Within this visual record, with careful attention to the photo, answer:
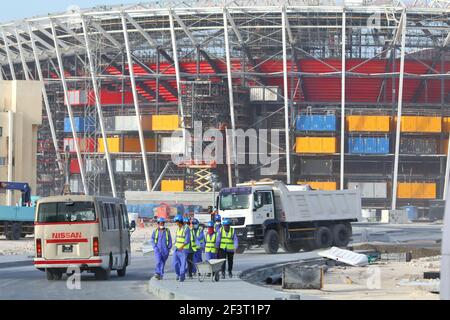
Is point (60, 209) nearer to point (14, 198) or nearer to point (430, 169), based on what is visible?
point (14, 198)

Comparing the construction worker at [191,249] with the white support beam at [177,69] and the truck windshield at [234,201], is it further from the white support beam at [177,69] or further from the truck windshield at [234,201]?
the white support beam at [177,69]

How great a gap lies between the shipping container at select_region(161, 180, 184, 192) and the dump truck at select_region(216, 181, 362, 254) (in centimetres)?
5602

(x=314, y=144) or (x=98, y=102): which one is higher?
(x=98, y=102)

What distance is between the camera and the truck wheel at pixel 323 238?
172 feet

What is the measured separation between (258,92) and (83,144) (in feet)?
68.7

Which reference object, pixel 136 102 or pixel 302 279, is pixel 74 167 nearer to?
pixel 136 102

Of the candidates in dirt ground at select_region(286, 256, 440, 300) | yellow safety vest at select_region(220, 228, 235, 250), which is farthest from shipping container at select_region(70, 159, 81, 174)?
yellow safety vest at select_region(220, 228, 235, 250)

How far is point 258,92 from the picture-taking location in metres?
109

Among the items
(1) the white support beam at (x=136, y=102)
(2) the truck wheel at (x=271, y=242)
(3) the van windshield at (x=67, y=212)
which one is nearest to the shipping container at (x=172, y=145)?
(1) the white support beam at (x=136, y=102)

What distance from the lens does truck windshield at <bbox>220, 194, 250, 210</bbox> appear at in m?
49.6

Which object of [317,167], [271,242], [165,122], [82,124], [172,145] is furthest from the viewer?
[82,124]

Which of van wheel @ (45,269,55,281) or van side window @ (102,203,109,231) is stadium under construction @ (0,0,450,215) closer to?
van side window @ (102,203,109,231)

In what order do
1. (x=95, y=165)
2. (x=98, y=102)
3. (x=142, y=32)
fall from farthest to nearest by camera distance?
(x=95, y=165), (x=98, y=102), (x=142, y=32)

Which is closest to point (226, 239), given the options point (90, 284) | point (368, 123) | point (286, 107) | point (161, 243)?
point (161, 243)
